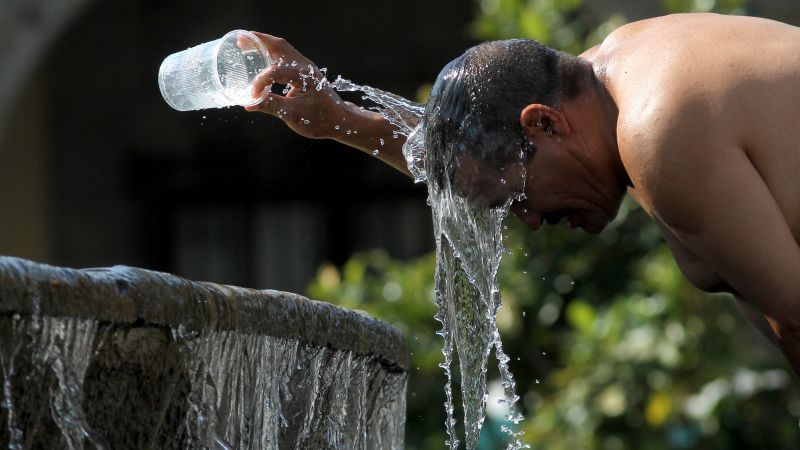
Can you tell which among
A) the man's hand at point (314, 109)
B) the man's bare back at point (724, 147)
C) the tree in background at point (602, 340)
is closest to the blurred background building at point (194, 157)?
the tree in background at point (602, 340)

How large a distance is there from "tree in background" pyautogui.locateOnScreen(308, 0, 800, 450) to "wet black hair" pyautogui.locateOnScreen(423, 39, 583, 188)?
9.13 ft

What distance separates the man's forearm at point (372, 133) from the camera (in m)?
3.41

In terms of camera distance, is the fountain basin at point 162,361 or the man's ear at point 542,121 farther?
the man's ear at point 542,121

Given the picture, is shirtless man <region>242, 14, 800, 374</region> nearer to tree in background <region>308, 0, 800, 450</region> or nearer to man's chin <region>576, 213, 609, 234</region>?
man's chin <region>576, 213, 609, 234</region>

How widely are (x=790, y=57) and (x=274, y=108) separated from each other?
3.73 feet

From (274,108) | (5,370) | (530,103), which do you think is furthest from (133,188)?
(5,370)

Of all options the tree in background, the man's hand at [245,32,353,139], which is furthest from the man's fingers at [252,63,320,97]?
the tree in background

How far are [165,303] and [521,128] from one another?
877 millimetres

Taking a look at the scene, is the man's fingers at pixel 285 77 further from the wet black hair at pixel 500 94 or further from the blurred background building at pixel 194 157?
the blurred background building at pixel 194 157

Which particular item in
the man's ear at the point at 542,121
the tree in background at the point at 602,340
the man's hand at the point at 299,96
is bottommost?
the man's ear at the point at 542,121

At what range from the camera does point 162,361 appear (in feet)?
7.20

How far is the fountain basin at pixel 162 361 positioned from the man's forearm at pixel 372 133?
64 centimetres

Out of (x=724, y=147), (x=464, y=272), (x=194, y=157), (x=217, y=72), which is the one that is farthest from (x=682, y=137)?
(x=194, y=157)

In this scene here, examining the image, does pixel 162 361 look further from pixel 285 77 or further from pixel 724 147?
pixel 285 77
